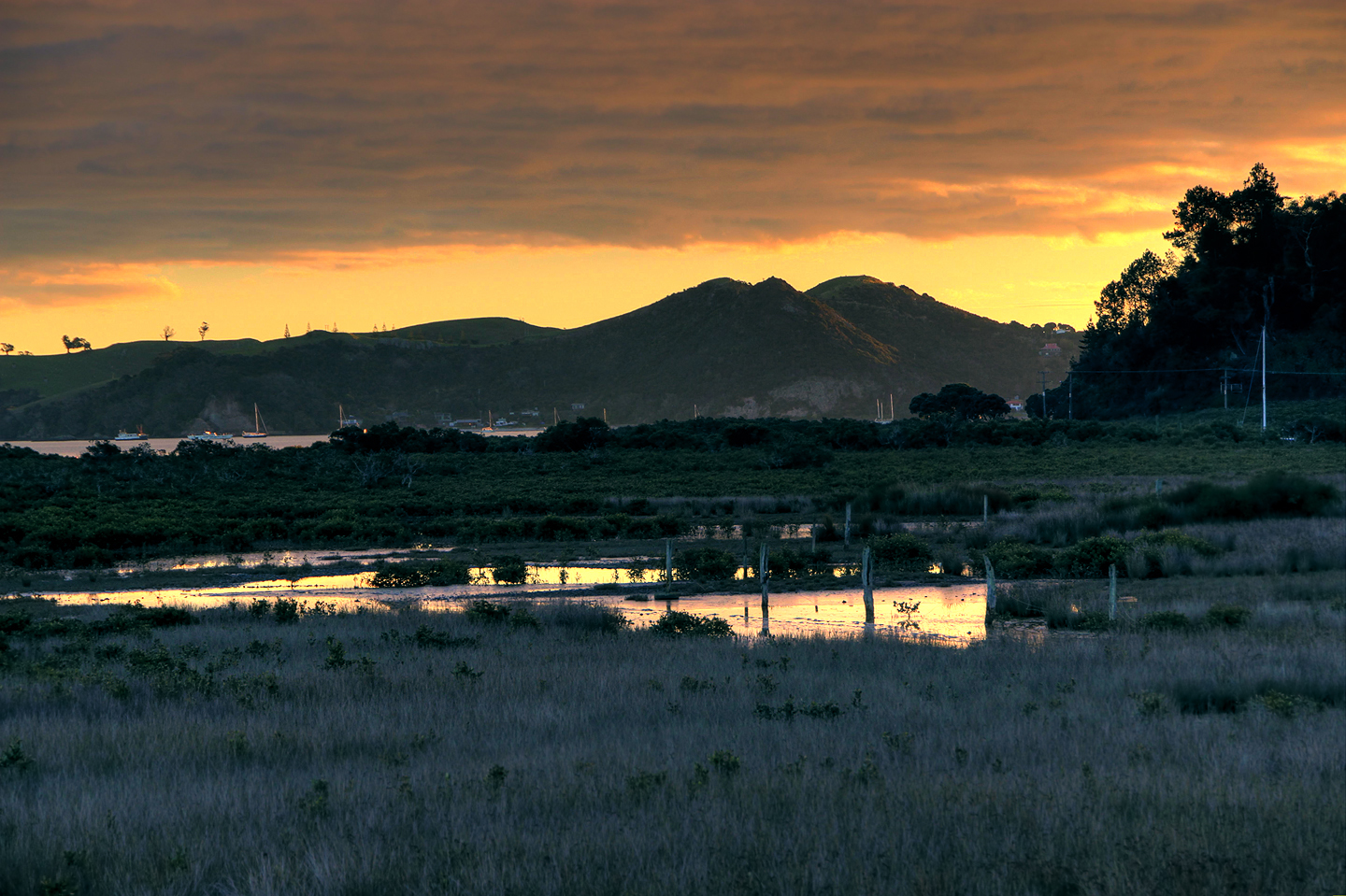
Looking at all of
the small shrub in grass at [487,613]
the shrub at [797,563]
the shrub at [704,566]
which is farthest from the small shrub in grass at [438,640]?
the shrub at [797,563]

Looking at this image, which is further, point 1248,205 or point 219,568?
point 1248,205

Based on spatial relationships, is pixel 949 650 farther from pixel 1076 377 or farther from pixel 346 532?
pixel 1076 377

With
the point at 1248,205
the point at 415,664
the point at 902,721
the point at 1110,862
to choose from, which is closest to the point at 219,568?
the point at 415,664

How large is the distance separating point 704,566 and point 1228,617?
1614 centimetres

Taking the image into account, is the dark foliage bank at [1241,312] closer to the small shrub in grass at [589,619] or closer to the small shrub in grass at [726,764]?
the small shrub in grass at [589,619]

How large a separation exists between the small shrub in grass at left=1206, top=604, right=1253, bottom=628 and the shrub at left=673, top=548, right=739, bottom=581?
15306mm

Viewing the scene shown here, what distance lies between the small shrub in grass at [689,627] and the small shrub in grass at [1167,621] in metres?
7.87

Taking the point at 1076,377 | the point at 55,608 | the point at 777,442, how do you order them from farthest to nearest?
the point at 1076,377
the point at 777,442
the point at 55,608

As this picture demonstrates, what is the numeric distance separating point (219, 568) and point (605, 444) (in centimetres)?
6848

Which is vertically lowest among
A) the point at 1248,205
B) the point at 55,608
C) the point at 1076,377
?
the point at 55,608

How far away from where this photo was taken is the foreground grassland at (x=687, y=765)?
7.59 m

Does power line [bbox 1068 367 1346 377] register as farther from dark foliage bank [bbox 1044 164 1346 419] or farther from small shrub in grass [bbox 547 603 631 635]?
small shrub in grass [bbox 547 603 631 635]

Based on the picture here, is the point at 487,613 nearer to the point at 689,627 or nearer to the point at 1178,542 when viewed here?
the point at 689,627

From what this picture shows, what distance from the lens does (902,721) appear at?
12.8m
